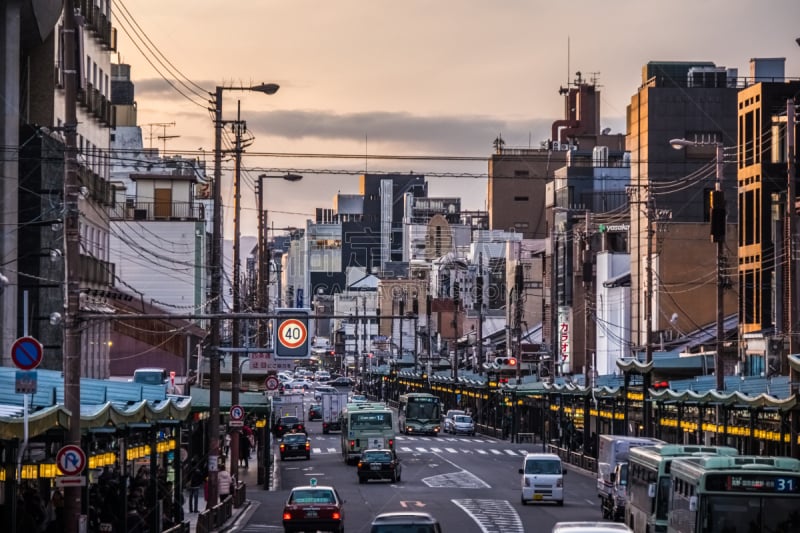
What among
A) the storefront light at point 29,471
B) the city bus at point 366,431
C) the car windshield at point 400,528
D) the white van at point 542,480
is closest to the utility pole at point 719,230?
the white van at point 542,480

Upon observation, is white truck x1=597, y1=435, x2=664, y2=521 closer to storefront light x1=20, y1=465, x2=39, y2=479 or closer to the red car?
the red car

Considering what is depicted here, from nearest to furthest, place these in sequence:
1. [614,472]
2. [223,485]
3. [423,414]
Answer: [614,472], [223,485], [423,414]

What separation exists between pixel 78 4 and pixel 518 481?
27.5m

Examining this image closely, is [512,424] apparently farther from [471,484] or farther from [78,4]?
[78,4]

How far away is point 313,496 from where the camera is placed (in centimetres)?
4203

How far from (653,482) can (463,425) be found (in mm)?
79479

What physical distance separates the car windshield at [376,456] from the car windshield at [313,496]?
23021 millimetres

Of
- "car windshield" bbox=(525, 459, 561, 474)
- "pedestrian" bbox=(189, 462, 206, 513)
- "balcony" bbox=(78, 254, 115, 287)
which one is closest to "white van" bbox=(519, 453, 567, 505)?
"car windshield" bbox=(525, 459, 561, 474)

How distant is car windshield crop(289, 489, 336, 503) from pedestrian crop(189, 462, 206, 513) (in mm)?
11000

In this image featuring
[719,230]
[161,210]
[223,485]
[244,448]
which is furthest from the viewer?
[161,210]

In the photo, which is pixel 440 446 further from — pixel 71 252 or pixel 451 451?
pixel 71 252

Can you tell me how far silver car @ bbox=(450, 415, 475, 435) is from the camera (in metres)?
114

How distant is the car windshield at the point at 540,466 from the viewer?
176ft

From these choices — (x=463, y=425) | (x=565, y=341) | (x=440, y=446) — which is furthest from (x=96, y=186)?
(x=565, y=341)
